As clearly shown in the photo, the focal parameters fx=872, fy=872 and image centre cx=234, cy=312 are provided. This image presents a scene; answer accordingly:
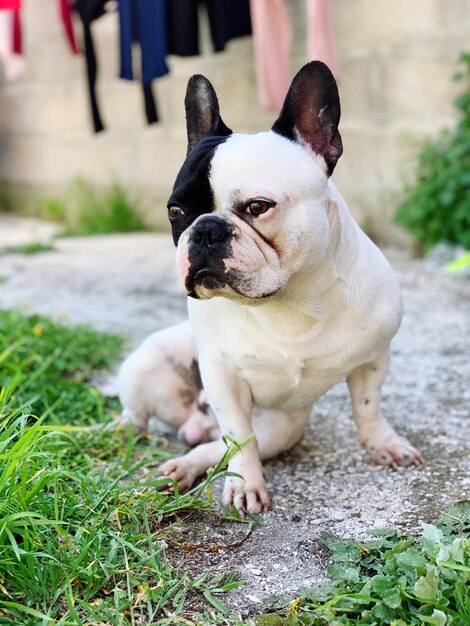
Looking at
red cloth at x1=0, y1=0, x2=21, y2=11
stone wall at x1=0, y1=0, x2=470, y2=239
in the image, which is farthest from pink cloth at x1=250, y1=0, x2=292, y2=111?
red cloth at x1=0, y1=0, x2=21, y2=11

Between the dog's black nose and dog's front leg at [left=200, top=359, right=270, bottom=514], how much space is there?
1.35ft

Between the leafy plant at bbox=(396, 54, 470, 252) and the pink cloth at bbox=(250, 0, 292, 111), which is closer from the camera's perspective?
the leafy plant at bbox=(396, 54, 470, 252)

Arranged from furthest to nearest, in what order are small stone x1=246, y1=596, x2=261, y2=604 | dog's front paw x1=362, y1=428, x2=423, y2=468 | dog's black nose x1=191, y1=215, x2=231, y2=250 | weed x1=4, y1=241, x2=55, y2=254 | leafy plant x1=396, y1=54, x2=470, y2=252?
1. weed x1=4, y1=241, x2=55, y2=254
2. leafy plant x1=396, y1=54, x2=470, y2=252
3. dog's front paw x1=362, y1=428, x2=423, y2=468
4. dog's black nose x1=191, y1=215, x2=231, y2=250
5. small stone x1=246, y1=596, x2=261, y2=604

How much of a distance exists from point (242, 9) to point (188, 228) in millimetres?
3987

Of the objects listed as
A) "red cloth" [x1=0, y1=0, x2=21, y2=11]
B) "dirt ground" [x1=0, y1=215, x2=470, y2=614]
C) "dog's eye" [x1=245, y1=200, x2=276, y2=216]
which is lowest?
"dirt ground" [x1=0, y1=215, x2=470, y2=614]

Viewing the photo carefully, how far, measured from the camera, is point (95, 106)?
18.5 ft

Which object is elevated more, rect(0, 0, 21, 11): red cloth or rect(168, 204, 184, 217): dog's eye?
rect(0, 0, 21, 11): red cloth

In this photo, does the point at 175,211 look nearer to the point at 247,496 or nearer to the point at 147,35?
the point at 247,496

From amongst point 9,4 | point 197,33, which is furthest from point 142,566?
point 197,33

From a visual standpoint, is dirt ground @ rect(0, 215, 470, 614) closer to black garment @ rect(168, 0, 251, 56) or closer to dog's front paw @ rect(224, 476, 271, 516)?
dog's front paw @ rect(224, 476, 271, 516)

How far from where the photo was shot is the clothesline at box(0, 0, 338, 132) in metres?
5.10

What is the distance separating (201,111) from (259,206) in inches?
14.2

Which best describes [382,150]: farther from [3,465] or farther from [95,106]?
[3,465]

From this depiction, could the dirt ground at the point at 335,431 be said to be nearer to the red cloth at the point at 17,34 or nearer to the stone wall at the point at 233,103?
the stone wall at the point at 233,103
